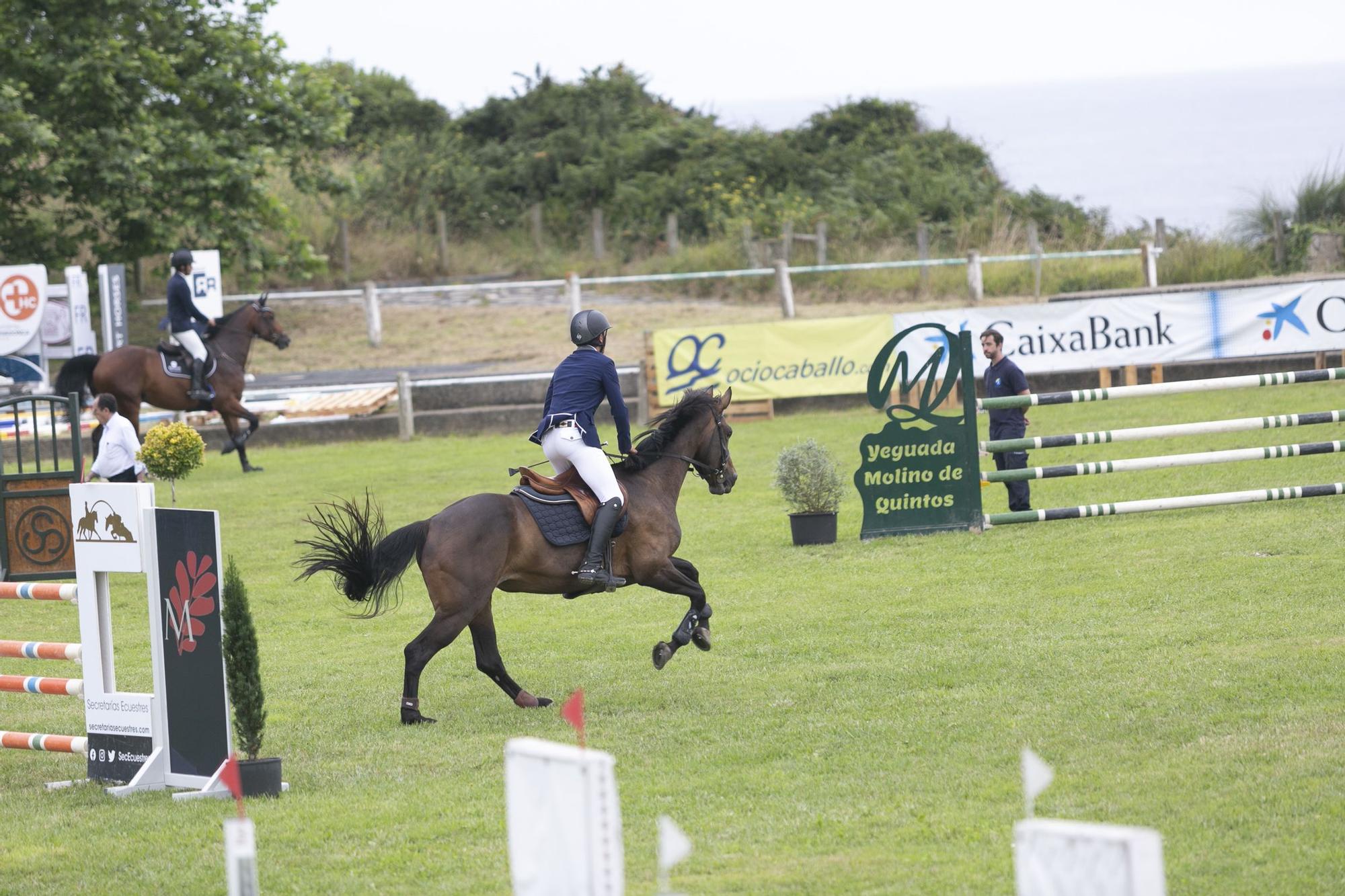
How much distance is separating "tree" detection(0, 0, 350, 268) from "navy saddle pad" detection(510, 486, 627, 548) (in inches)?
747

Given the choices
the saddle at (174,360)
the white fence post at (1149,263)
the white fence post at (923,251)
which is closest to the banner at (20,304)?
the saddle at (174,360)

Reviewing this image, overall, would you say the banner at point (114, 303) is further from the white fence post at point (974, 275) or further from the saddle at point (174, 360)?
the white fence post at point (974, 275)

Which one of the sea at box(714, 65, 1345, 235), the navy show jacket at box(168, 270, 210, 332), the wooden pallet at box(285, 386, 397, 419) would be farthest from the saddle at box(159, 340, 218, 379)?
the sea at box(714, 65, 1345, 235)

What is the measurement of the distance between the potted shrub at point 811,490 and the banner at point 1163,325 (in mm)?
7650

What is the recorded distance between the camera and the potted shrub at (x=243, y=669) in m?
5.97

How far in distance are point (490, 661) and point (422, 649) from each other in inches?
18.3

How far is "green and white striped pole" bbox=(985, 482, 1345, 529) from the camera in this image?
37.8 ft

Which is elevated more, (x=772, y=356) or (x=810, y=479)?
(x=772, y=356)

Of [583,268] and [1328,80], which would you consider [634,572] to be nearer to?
[583,268]

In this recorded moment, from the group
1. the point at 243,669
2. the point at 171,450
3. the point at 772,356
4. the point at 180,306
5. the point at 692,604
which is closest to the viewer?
the point at 243,669

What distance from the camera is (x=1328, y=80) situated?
436 feet

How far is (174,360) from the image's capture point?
1748 centimetres

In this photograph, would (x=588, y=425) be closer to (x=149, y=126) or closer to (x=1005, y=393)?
(x=1005, y=393)

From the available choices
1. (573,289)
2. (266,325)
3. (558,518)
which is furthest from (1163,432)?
(573,289)
